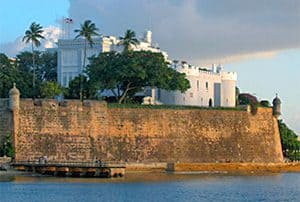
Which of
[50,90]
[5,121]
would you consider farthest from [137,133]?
[5,121]

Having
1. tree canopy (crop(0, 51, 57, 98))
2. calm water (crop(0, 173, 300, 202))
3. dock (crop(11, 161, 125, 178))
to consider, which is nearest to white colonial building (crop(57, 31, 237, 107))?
tree canopy (crop(0, 51, 57, 98))

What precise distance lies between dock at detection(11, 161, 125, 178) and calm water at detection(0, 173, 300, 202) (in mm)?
1033

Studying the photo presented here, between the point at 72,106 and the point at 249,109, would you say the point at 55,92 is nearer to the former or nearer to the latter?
the point at 72,106

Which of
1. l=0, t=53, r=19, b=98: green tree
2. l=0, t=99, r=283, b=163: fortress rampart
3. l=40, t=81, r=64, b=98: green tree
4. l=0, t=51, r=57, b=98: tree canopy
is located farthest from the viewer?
l=0, t=51, r=57, b=98: tree canopy

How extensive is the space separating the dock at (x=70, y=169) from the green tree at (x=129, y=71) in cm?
1288

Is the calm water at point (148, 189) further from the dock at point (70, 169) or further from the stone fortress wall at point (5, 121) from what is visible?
the stone fortress wall at point (5, 121)

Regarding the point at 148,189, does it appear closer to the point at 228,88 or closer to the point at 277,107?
the point at 277,107

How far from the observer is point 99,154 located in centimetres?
5316

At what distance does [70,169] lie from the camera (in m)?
47.1

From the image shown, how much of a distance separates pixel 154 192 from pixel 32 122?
41.4 ft

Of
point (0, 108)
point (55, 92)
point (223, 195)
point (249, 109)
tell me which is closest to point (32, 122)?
point (0, 108)

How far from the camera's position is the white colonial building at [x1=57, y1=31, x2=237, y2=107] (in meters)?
68.5

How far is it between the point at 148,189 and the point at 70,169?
6.61m

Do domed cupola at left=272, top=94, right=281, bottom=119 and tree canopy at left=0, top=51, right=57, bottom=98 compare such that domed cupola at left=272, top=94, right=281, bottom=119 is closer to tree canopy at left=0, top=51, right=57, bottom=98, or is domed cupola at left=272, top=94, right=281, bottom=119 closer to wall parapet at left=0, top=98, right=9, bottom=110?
tree canopy at left=0, top=51, right=57, bottom=98
